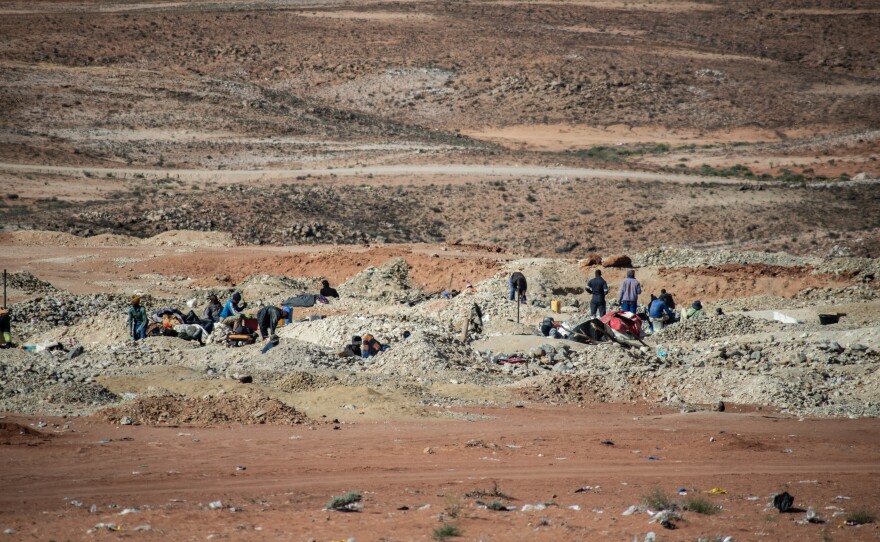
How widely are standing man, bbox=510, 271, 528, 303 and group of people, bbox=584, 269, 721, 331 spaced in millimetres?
1489

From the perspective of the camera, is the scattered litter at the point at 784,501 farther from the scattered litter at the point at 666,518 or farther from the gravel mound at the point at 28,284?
the gravel mound at the point at 28,284

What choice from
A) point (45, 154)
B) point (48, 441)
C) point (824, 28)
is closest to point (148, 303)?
point (48, 441)

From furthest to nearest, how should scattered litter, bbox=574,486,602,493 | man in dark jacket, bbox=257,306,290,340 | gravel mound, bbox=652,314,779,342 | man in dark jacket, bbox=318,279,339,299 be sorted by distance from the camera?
man in dark jacket, bbox=318,279,339,299 < gravel mound, bbox=652,314,779,342 < man in dark jacket, bbox=257,306,290,340 < scattered litter, bbox=574,486,602,493

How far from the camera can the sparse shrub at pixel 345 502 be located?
978cm

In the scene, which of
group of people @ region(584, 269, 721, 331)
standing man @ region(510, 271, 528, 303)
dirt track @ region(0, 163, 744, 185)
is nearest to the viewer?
group of people @ region(584, 269, 721, 331)

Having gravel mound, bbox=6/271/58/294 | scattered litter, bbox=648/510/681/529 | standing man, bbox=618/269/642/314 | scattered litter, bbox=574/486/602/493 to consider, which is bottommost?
gravel mound, bbox=6/271/58/294

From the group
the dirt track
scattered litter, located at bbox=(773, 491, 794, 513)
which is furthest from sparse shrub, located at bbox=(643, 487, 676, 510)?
the dirt track

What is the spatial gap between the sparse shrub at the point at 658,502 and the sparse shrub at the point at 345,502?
270cm

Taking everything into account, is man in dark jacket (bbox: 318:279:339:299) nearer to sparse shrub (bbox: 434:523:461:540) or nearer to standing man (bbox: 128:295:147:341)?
standing man (bbox: 128:295:147:341)

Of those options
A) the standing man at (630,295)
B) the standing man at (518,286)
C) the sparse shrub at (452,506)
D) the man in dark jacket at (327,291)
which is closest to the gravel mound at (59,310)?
the man in dark jacket at (327,291)

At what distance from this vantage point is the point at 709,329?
21797 mm

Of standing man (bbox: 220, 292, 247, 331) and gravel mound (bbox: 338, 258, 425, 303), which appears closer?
standing man (bbox: 220, 292, 247, 331)

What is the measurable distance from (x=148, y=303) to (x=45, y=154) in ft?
79.4

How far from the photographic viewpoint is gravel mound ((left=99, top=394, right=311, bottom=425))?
14047 mm
